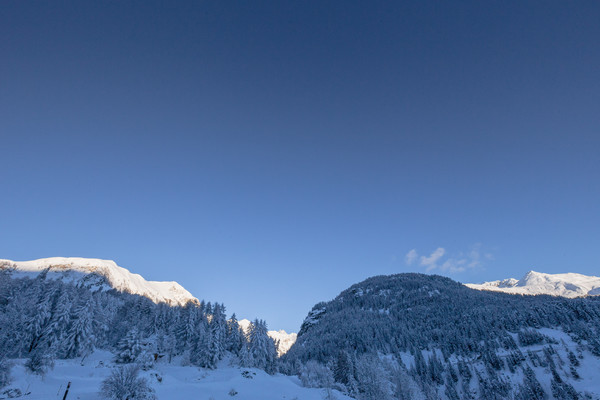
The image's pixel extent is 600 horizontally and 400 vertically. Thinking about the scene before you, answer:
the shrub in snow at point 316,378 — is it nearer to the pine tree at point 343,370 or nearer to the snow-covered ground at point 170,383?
the pine tree at point 343,370

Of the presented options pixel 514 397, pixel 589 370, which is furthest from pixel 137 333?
pixel 589 370

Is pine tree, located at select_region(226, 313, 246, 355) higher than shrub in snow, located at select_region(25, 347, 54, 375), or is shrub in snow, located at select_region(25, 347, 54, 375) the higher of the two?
pine tree, located at select_region(226, 313, 246, 355)

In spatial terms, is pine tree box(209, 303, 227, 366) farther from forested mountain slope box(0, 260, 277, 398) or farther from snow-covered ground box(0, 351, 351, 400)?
snow-covered ground box(0, 351, 351, 400)

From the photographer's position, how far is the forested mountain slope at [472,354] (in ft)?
277

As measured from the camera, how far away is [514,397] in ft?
286

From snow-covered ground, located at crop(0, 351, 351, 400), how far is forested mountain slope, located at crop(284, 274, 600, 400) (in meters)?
24.3

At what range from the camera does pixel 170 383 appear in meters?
49.8

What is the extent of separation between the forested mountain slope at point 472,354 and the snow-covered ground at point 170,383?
2434 cm

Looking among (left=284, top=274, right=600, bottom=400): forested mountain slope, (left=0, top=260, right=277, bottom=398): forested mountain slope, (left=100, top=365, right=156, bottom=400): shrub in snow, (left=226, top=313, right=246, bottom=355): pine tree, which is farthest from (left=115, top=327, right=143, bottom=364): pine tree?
(left=284, top=274, right=600, bottom=400): forested mountain slope

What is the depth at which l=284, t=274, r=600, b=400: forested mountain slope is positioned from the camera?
84.4 m

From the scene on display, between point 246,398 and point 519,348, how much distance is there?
12538 centimetres

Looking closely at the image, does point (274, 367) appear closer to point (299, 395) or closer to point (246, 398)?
point (299, 395)

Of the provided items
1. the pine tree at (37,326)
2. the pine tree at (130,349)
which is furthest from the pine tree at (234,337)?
the pine tree at (37,326)

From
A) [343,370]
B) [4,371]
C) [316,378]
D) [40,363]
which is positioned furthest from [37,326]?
[343,370]
